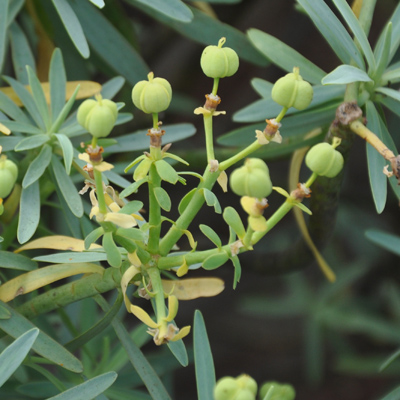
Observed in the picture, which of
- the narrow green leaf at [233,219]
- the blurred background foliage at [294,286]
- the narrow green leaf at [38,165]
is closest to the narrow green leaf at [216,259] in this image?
the narrow green leaf at [233,219]

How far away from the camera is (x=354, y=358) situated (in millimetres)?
1789

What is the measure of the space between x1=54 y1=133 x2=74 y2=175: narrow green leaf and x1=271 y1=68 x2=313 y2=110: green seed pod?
0.86ft

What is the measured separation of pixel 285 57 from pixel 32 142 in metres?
0.37

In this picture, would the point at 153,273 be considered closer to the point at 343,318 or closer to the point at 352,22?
the point at 352,22

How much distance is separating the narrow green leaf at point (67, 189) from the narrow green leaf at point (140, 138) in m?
0.10

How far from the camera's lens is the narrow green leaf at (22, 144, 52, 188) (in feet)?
2.45

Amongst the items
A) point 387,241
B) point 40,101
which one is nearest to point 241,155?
point 40,101

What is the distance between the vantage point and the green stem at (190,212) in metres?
0.60

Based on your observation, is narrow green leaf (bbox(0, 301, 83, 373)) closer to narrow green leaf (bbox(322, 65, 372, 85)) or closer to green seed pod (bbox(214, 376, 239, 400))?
green seed pod (bbox(214, 376, 239, 400))

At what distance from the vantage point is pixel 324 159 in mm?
535

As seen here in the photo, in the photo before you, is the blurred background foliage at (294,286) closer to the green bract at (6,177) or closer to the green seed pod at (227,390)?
the green bract at (6,177)

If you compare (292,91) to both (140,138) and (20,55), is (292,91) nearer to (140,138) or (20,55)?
(140,138)

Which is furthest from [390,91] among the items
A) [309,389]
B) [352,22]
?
[309,389]

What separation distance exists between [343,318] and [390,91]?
1160 millimetres
